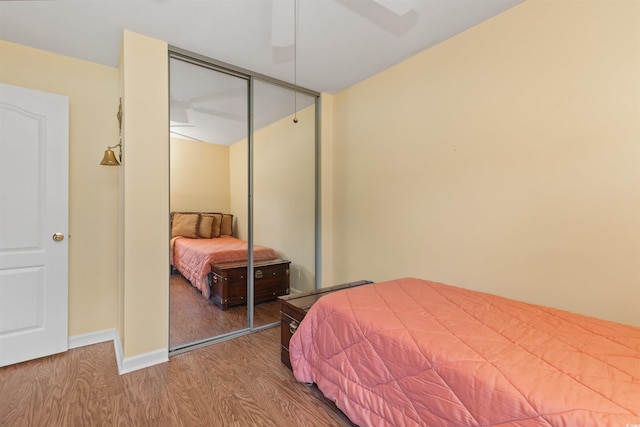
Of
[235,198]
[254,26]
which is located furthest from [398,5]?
[235,198]

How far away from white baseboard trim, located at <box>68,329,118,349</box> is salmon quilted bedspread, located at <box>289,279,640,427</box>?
1.87 meters

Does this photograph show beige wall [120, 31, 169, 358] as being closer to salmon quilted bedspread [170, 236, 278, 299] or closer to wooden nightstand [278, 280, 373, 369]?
salmon quilted bedspread [170, 236, 278, 299]

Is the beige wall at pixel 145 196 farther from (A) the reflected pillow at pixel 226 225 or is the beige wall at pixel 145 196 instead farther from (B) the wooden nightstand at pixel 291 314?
(B) the wooden nightstand at pixel 291 314

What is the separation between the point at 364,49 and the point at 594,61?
1.46 meters

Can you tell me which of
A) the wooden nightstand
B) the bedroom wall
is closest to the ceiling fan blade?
the bedroom wall

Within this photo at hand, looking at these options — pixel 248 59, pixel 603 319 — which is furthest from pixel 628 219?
pixel 248 59

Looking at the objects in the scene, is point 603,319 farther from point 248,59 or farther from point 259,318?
point 248,59

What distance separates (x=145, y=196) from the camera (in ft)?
7.04

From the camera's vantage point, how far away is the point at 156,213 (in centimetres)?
220

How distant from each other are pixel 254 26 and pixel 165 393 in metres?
2.51

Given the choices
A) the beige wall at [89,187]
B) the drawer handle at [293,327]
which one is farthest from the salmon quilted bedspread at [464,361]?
the beige wall at [89,187]

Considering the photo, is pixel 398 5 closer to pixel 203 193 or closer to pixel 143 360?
pixel 203 193

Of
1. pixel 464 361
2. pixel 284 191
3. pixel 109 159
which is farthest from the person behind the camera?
pixel 284 191

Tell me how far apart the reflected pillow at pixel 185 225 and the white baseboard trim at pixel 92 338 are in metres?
1.08
